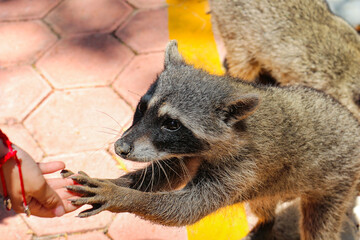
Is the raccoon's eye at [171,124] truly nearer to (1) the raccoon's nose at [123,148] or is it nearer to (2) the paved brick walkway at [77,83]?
(1) the raccoon's nose at [123,148]

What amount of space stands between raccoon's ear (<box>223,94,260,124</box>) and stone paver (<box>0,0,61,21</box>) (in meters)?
3.11

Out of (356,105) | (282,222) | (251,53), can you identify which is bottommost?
(282,222)

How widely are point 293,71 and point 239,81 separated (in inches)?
56.4

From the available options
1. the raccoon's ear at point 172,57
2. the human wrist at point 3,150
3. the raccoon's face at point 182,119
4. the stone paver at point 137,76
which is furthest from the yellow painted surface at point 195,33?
the human wrist at point 3,150

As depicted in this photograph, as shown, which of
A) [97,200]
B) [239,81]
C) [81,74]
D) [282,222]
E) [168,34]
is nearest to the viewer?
[97,200]

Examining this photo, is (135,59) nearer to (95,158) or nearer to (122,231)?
(95,158)

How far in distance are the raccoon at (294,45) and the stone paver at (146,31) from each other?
73cm

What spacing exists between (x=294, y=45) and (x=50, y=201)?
274 centimetres

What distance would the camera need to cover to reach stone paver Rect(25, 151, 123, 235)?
3271 millimetres

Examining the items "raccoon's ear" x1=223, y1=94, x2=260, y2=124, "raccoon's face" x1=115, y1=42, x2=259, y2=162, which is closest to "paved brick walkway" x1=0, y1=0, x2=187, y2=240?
"raccoon's face" x1=115, y1=42, x2=259, y2=162

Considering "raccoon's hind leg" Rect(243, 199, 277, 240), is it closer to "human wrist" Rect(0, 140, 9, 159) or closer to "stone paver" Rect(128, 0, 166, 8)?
"human wrist" Rect(0, 140, 9, 159)

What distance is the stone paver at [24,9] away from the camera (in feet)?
15.8

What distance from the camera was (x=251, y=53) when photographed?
14.3ft

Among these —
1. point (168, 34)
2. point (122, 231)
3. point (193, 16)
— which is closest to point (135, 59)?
point (168, 34)
